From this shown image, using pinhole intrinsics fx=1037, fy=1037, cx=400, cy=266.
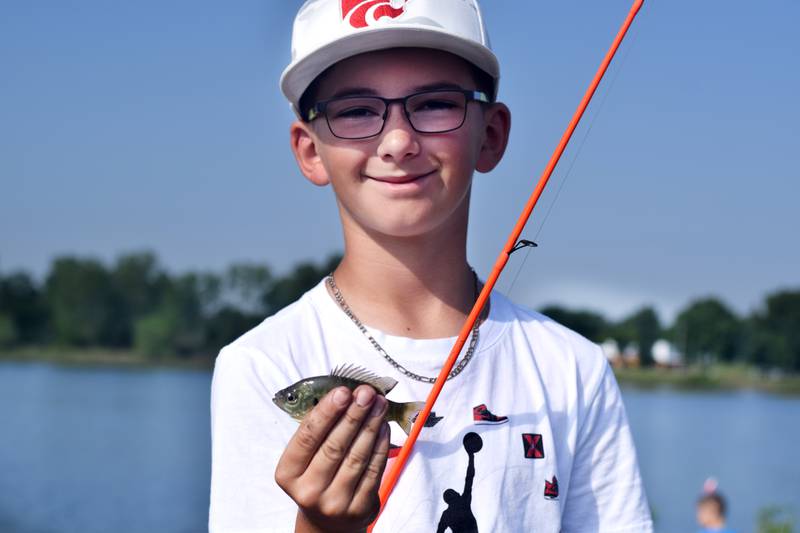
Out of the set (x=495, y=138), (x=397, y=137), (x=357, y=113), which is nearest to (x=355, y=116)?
(x=357, y=113)

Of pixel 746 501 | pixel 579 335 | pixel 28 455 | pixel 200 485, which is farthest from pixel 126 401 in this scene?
pixel 579 335

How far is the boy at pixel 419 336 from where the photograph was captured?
2.21m

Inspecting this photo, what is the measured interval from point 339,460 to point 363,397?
14cm

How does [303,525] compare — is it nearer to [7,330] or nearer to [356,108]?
[356,108]

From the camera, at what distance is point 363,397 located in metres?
1.80

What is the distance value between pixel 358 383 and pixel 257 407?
14.4 inches

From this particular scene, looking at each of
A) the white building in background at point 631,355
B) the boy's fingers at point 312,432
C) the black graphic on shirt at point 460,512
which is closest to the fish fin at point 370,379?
the boy's fingers at point 312,432

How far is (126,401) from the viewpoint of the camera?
62.0 m

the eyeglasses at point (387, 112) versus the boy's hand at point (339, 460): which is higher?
the eyeglasses at point (387, 112)

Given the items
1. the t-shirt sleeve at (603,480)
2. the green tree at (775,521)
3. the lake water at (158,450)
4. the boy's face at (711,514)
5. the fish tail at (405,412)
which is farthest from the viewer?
the lake water at (158,450)

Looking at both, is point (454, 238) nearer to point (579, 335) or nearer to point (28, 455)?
point (579, 335)

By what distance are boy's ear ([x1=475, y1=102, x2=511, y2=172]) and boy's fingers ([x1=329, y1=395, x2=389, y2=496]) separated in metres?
0.89

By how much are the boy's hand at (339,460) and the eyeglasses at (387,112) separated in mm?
685

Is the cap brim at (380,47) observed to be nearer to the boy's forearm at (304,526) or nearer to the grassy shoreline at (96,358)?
the boy's forearm at (304,526)
